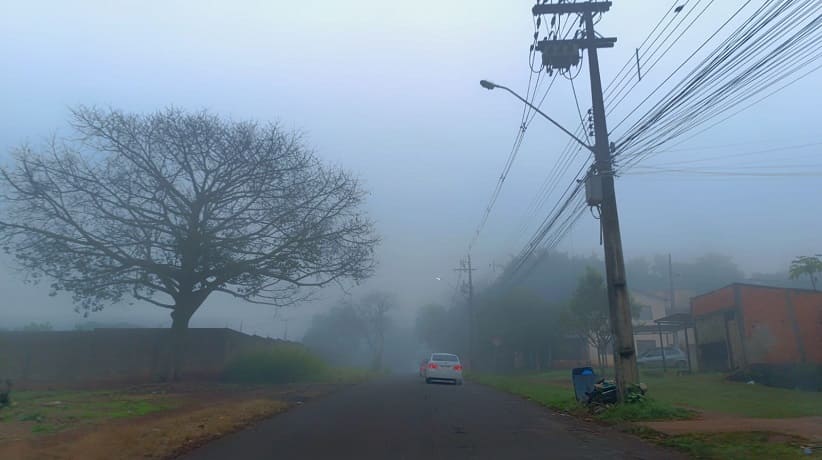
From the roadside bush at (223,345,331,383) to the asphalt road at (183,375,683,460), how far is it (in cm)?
1443

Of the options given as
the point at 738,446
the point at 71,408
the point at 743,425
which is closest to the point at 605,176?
the point at 743,425

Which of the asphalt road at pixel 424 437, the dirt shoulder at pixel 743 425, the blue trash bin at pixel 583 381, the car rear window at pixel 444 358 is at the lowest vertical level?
the asphalt road at pixel 424 437

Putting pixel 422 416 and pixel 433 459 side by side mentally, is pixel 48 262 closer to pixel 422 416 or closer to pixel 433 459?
pixel 422 416

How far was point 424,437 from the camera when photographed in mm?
12555

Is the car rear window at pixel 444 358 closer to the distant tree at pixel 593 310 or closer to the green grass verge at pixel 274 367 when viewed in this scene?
the green grass verge at pixel 274 367

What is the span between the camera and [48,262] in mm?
25375

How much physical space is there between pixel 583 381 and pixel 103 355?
22.0 m

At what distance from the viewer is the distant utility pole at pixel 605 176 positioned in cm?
1683

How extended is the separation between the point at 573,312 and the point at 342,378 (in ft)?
48.0

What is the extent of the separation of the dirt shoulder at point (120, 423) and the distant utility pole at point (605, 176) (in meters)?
8.71

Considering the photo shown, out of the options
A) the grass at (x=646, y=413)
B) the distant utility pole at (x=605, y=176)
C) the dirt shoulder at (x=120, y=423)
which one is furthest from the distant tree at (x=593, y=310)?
the grass at (x=646, y=413)

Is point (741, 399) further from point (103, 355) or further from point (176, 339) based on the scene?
point (103, 355)

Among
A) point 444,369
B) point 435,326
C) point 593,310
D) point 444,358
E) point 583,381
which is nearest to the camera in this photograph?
point 583,381

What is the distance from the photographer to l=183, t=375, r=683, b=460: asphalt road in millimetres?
10461
